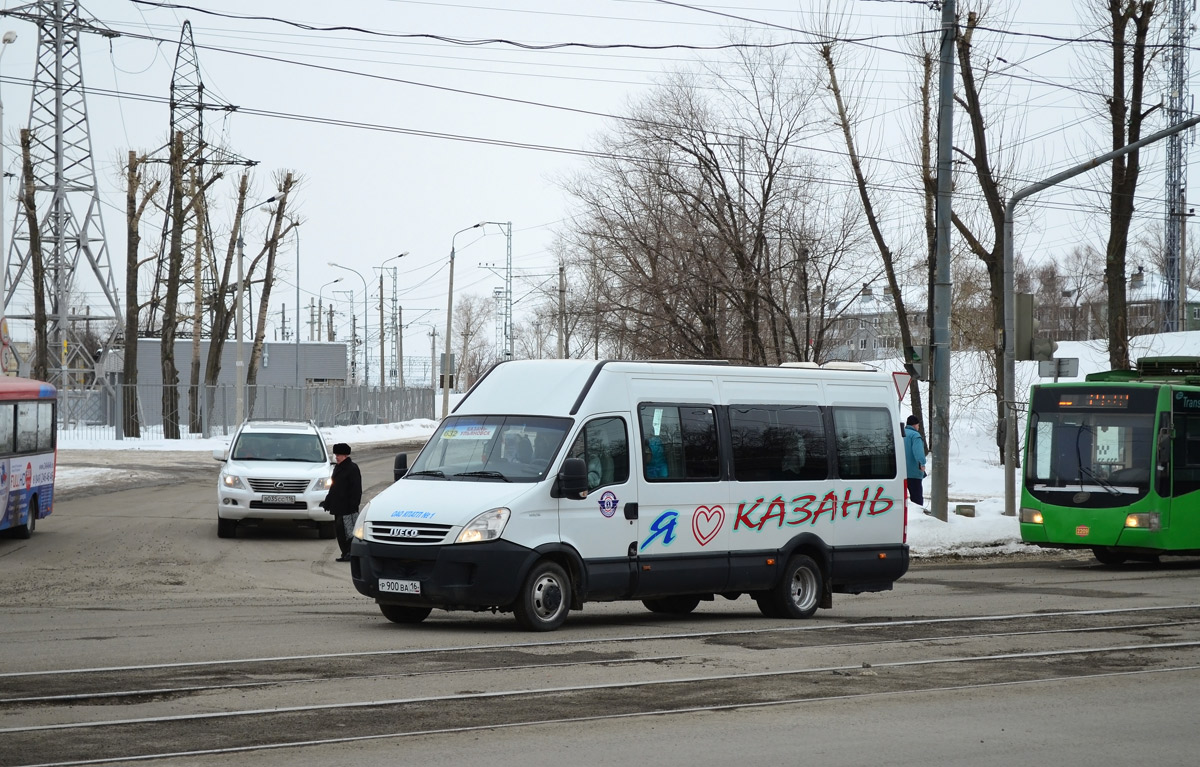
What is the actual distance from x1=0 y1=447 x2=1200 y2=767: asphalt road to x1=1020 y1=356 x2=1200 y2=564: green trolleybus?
12.9ft

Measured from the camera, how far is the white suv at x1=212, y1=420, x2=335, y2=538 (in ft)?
69.5

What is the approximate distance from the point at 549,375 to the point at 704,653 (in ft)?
9.95

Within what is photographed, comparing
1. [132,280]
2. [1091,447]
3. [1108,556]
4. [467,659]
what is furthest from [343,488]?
[132,280]

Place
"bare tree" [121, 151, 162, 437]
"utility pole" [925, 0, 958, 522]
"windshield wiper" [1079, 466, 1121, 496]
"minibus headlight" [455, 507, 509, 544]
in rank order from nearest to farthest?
"minibus headlight" [455, 507, 509, 544]
"windshield wiper" [1079, 466, 1121, 496]
"utility pole" [925, 0, 958, 522]
"bare tree" [121, 151, 162, 437]

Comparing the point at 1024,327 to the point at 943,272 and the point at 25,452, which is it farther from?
the point at 25,452

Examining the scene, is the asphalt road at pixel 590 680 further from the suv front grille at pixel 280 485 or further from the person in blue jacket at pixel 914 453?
the person in blue jacket at pixel 914 453

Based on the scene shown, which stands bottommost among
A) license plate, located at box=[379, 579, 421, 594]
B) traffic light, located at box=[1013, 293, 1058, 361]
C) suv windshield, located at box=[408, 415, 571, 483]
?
license plate, located at box=[379, 579, 421, 594]

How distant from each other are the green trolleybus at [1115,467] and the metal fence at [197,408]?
3529 centimetres

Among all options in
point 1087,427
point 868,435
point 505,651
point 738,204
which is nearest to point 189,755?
point 505,651

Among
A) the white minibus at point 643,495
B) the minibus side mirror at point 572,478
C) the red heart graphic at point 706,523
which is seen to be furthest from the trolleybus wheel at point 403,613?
the red heart graphic at point 706,523

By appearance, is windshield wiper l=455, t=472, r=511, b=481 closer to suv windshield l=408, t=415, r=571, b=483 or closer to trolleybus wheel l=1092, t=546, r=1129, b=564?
suv windshield l=408, t=415, r=571, b=483

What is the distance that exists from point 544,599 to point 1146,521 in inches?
467

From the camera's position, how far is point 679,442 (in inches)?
487

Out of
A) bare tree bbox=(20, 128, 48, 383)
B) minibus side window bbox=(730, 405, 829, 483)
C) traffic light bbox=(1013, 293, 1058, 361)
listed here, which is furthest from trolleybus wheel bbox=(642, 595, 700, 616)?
bare tree bbox=(20, 128, 48, 383)
